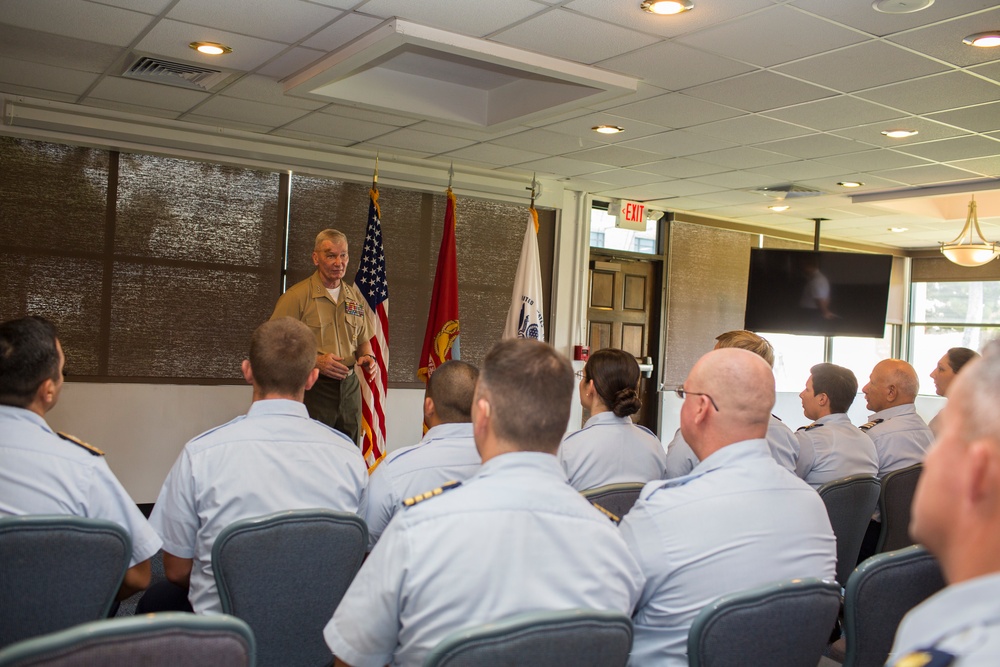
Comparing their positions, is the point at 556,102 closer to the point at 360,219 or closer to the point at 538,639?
the point at 360,219

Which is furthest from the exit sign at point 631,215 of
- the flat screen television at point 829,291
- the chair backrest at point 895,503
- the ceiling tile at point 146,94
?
the chair backrest at point 895,503

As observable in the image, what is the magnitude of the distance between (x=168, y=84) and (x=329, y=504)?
361 cm

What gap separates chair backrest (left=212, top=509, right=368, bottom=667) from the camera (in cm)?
215

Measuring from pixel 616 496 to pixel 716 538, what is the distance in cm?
87

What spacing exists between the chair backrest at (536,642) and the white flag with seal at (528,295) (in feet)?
19.4

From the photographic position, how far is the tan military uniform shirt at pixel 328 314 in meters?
5.52

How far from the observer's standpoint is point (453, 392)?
3033 mm

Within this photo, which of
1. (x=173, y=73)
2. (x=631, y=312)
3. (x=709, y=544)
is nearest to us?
(x=709, y=544)

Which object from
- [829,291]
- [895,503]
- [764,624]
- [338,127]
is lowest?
[895,503]

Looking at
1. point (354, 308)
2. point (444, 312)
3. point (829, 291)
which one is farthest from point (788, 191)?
point (354, 308)

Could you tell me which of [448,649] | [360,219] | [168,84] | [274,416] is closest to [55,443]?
[274,416]

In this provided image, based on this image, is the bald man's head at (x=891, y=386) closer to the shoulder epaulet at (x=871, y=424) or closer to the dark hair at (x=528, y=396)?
the shoulder epaulet at (x=871, y=424)

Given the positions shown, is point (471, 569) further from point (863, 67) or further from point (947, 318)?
point (947, 318)

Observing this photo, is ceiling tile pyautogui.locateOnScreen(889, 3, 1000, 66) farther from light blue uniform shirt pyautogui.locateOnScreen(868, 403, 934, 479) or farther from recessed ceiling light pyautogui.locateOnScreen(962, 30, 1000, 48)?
light blue uniform shirt pyautogui.locateOnScreen(868, 403, 934, 479)
